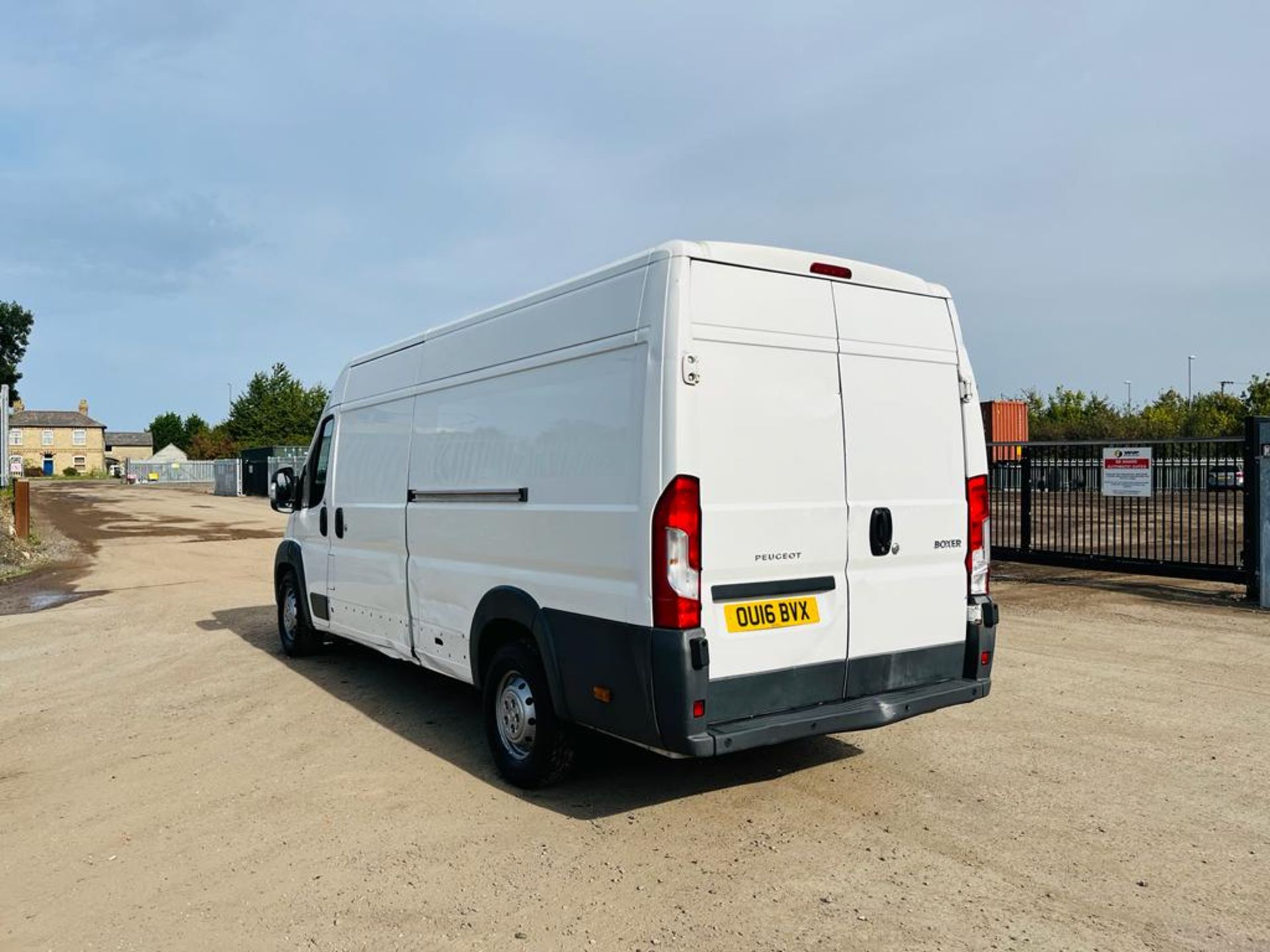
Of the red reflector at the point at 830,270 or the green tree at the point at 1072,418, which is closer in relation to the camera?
the red reflector at the point at 830,270

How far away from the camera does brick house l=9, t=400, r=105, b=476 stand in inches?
4552

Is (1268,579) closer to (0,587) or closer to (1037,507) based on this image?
(1037,507)

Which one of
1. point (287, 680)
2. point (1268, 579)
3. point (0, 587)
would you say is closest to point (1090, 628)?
point (1268, 579)

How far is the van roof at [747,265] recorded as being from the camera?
14.2 feet

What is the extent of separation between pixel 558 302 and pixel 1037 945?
11.6ft

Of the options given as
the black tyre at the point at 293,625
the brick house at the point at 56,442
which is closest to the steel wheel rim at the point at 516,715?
the black tyre at the point at 293,625

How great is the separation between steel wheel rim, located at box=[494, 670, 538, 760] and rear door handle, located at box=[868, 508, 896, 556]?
75.9 inches

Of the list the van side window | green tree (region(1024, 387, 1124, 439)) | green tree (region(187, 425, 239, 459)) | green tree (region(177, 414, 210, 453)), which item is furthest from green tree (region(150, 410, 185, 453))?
the van side window

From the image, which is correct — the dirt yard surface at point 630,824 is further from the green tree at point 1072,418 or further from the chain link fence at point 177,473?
the chain link fence at point 177,473

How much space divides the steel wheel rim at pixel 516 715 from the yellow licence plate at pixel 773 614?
131 cm

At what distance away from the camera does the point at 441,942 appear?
351 centimetres

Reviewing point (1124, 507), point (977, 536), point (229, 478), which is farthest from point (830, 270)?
point (229, 478)

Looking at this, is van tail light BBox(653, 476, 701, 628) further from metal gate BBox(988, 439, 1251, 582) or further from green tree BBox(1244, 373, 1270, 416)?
green tree BBox(1244, 373, 1270, 416)

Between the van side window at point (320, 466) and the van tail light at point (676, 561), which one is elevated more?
the van side window at point (320, 466)
